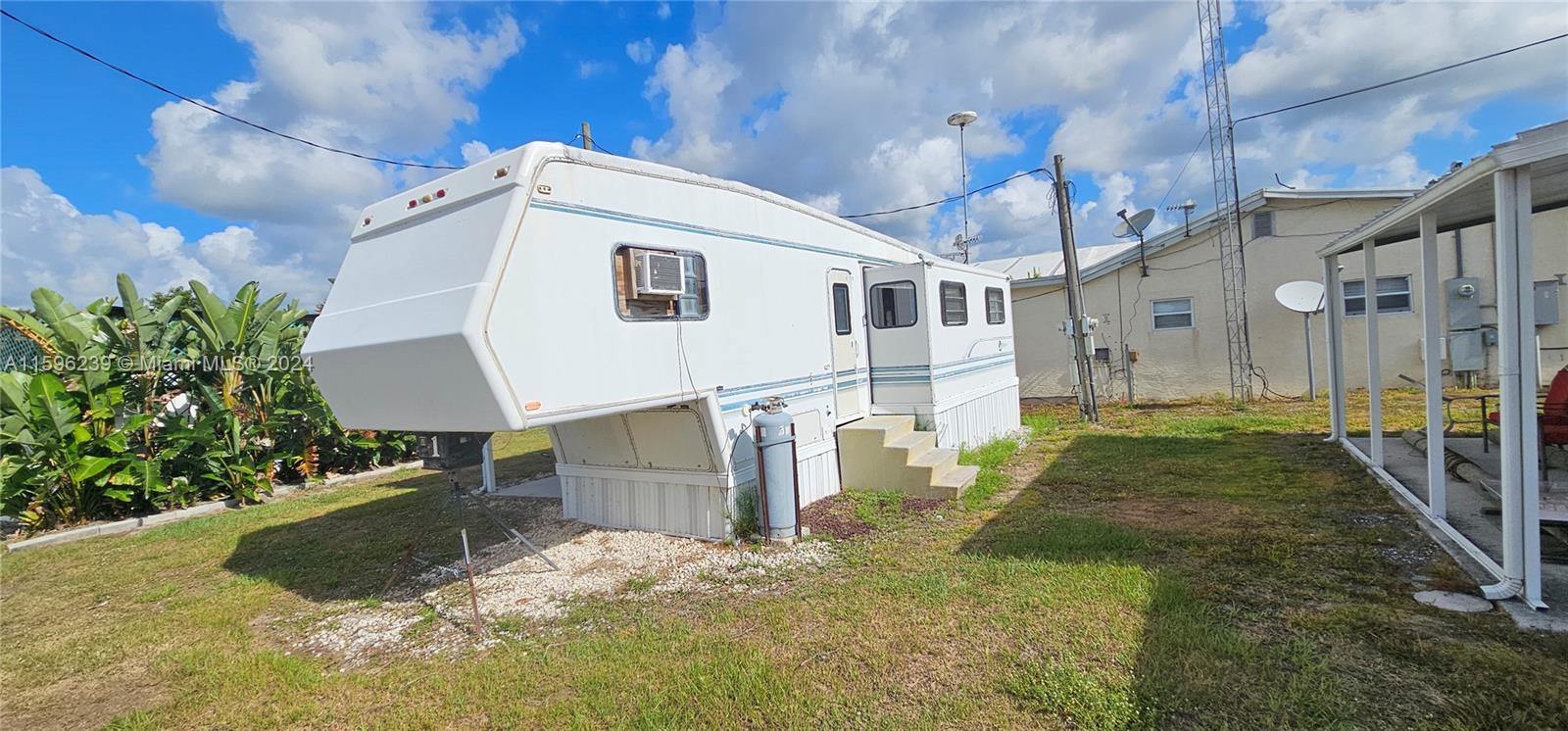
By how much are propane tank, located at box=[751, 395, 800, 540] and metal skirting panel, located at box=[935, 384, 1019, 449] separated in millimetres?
2651

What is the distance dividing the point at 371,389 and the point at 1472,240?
16646 mm

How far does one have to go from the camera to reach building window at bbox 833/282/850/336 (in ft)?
25.2

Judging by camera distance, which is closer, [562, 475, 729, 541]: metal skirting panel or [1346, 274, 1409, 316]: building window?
[562, 475, 729, 541]: metal skirting panel

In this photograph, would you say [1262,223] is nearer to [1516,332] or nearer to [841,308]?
[841,308]

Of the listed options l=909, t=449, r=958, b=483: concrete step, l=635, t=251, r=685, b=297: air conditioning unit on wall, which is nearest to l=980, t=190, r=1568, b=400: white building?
l=909, t=449, r=958, b=483: concrete step

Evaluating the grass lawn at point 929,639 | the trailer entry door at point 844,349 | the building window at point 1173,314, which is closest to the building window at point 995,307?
the trailer entry door at point 844,349

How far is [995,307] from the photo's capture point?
35.4 feet

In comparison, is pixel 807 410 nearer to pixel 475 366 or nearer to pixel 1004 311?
pixel 475 366

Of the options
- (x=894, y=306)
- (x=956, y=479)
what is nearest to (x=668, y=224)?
(x=894, y=306)

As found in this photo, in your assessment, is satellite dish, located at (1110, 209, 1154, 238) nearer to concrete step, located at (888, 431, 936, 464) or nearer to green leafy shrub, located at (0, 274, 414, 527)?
concrete step, located at (888, 431, 936, 464)

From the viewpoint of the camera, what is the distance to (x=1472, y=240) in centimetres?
1217

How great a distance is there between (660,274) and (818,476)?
2.95m

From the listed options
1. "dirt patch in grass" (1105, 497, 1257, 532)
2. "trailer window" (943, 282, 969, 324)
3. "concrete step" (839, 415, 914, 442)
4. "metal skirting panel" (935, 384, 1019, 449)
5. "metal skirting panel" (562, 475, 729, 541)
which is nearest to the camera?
"dirt patch in grass" (1105, 497, 1257, 532)

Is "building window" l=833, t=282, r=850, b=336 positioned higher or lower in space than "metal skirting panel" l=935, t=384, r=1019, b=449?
higher
